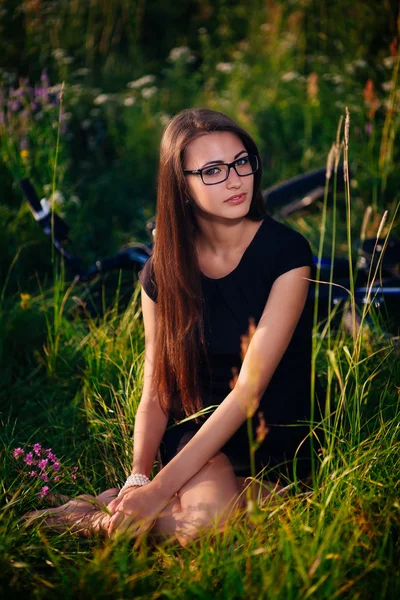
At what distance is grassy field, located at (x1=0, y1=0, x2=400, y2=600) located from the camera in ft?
5.55

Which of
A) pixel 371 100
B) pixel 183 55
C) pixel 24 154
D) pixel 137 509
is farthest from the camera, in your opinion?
pixel 183 55

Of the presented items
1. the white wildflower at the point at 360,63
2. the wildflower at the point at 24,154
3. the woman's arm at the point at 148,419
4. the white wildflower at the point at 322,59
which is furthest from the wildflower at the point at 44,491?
the white wildflower at the point at 322,59

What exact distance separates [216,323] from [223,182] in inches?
19.8

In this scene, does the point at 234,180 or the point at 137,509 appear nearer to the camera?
the point at 137,509

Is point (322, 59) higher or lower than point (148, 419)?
higher

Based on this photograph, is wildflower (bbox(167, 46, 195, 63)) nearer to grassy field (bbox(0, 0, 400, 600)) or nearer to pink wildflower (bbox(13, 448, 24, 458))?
grassy field (bbox(0, 0, 400, 600))

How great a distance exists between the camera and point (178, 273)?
2.27m

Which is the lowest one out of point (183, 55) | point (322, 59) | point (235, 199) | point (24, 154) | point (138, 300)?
point (138, 300)

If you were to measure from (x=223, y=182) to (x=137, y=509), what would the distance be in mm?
1093

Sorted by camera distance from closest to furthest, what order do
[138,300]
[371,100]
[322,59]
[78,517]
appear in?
[78,517] → [138,300] → [371,100] → [322,59]

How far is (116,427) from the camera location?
2551 millimetres

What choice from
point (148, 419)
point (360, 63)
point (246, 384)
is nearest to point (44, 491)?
point (148, 419)

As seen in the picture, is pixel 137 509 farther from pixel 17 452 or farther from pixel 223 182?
pixel 223 182

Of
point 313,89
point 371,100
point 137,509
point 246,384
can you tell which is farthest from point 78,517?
point 313,89
